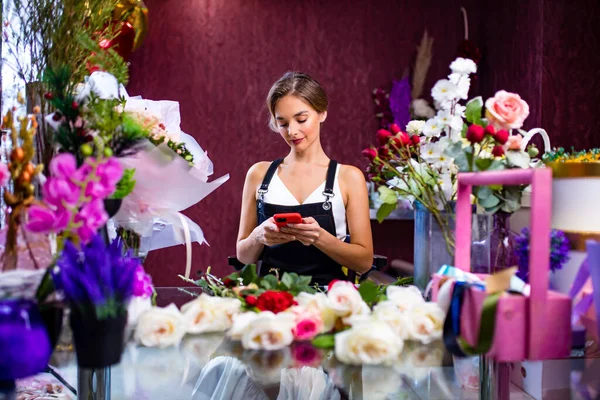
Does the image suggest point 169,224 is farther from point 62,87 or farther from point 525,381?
point 525,381

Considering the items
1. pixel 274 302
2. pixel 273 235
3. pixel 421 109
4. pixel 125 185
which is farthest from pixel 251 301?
pixel 421 109

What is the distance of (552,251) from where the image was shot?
0.92 metres

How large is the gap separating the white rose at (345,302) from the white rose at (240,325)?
0.39 ft

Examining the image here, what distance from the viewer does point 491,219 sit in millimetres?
1013

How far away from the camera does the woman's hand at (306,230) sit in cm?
168

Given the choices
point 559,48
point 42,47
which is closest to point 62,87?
point 42,47

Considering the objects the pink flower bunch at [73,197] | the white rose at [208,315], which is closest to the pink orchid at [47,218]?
the pink flower bunch at [73,197]

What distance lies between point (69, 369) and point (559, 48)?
3.50 m

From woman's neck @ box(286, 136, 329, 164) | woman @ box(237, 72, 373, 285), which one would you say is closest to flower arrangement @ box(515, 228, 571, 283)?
woman @ box(237, 72, 373, 285)

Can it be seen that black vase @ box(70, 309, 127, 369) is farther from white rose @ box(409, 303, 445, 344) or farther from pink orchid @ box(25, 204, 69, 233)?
white rose @ box(409, 303, 445, 344)

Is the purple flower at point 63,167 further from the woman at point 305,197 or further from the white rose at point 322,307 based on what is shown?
the woman at point 305,197

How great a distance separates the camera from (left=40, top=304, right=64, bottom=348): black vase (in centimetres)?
Answer: 72

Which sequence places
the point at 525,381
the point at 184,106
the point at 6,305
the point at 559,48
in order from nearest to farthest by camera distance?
the point at 6,305 → the point at 525,381 → the point at 559,48 → the point at 184,106

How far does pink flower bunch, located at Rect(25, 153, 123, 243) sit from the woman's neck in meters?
1.48
